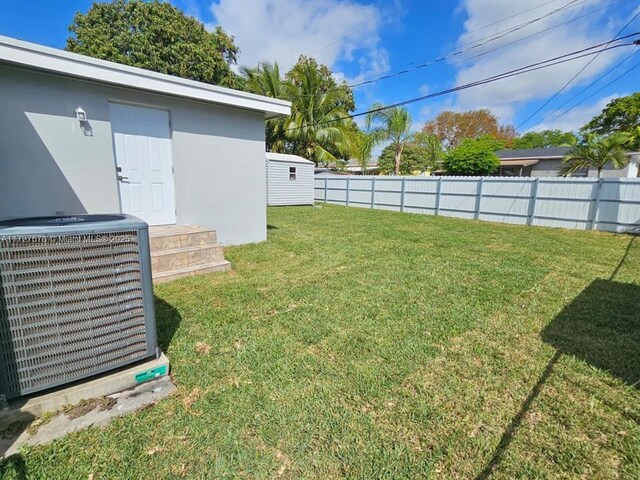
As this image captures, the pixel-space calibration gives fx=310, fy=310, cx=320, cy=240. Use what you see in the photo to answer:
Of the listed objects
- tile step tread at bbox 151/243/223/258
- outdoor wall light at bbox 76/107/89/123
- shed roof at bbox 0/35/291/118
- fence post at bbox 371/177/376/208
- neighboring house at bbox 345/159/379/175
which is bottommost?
tile step tread at bbox 151/243/223/258

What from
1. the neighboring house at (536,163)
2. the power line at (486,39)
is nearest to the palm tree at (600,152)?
the power line at (486,39)

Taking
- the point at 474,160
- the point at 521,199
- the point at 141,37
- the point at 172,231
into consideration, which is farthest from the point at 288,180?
the point at 141,37

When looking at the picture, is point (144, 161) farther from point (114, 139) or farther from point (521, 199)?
point (521, 199)

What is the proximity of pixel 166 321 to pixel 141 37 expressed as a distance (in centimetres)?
2075

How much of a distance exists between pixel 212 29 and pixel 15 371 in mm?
25040

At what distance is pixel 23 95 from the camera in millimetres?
3672

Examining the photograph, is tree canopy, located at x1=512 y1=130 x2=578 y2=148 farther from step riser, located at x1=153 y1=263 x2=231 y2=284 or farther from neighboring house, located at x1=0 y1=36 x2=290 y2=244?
step riser, located at x1=153 y1=263 x2=231 y2=284

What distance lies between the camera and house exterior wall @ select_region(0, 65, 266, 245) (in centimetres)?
370

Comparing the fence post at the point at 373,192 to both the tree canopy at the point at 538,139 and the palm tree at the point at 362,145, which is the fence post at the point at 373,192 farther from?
the tree canopy at the point at 538,139

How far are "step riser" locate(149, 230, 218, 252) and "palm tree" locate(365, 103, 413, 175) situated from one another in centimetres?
1357

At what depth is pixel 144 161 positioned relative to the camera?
4809 millimetres

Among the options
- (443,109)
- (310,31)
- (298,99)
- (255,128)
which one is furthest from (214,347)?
(443,109)

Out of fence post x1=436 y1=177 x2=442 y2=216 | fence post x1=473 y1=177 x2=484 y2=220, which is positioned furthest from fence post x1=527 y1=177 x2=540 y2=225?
fence post x1=436 y1=177 x2=442 y2=216

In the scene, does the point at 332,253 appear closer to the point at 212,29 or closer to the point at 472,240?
the point at 472,240
